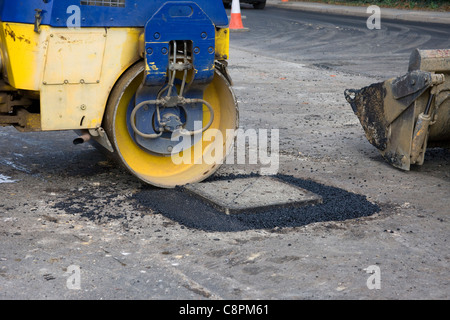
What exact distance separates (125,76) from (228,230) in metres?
1.41

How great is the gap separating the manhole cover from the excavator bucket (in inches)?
47.7

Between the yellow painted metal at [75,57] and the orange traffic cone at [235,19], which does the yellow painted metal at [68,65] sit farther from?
the orange traffic cone at [235,19]

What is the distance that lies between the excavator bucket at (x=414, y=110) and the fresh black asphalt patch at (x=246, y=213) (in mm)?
877

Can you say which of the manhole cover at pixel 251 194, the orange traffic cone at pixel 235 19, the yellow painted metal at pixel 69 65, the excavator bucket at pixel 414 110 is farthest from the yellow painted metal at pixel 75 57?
the orange traffic cone at pixel 235 19

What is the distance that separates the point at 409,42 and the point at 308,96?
6.40 m

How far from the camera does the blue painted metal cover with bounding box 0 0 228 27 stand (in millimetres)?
5016

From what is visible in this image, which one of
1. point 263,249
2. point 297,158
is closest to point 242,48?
point 297,158

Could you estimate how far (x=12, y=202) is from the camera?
5.34m

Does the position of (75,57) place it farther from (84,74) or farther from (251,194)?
(251,194)

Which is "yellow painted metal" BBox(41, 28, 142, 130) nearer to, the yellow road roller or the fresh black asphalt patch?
the yellow road roller

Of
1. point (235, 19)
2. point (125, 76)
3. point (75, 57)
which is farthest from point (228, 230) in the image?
point (235, 19)

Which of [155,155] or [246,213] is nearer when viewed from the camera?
[246,213]

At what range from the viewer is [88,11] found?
5.13 m

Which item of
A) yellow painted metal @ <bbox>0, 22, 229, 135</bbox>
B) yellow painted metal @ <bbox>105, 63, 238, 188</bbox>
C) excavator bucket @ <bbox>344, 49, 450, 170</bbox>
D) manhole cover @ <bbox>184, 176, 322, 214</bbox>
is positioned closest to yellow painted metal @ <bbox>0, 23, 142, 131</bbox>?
yellow painted metal @ <bbox>0, 22, 229, 135</bbox>
